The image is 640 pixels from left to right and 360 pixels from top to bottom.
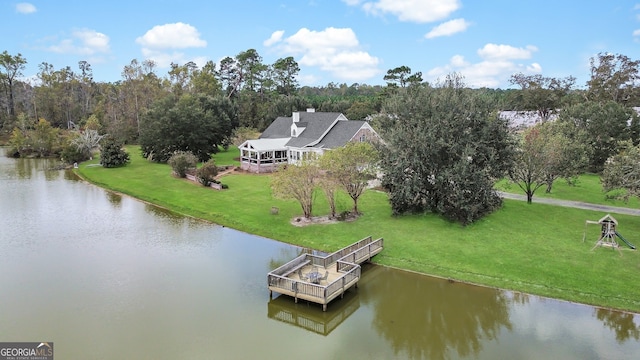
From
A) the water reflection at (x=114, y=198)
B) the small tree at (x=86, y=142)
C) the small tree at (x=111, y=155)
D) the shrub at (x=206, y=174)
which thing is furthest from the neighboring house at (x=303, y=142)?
the small tree at (x=86, y=142)

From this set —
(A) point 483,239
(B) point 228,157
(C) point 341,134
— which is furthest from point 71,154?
(A) point 483,239

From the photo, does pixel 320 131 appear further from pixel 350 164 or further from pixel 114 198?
pixel 350 164

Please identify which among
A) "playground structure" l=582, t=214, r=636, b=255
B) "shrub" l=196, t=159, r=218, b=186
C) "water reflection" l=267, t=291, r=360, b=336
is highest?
"shrub" l=196, t=159, r=218, b=186

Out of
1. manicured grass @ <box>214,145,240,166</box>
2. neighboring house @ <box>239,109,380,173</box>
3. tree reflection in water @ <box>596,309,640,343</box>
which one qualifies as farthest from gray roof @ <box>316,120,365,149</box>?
tree reflection in water @ <box>596,309,640,343</box>

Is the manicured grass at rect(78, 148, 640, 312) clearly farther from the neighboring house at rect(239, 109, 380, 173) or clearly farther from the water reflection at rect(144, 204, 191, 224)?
the neighboring house at rect(239, 109, 380, 173)

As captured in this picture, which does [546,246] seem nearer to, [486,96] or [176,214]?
[486,96]
